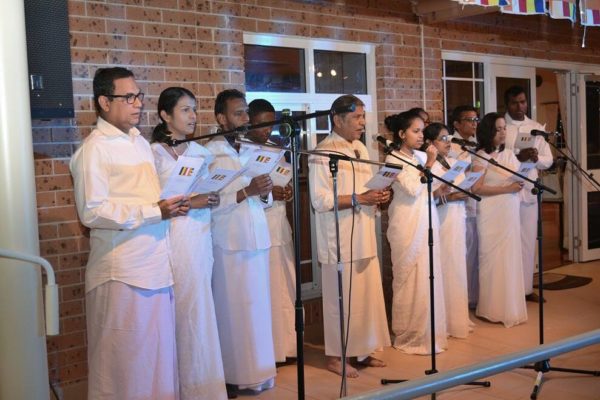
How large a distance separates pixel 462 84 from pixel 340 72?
1.58m

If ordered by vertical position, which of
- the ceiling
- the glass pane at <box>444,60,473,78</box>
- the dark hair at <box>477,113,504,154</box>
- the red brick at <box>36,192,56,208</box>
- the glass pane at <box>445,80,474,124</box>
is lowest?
the red brick at <box>36,192,56,208</box>

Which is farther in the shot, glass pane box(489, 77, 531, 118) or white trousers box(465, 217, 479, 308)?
glass pane box(489, 77, 531, 118)

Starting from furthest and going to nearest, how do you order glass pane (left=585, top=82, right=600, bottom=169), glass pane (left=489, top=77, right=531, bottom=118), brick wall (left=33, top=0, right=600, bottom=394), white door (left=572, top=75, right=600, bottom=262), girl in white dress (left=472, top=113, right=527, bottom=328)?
glass pane (left=585, top=82, right=600, bottom=169) → white door (left=572, top=75, right=600, bottom=262) → glass pane (left=489, top=77, right=531, bottom=118) → girl in white dress (left=472, top=113, right=527, bottom=328) → brick wall (left=33, top=0, right=600, bottom=394)

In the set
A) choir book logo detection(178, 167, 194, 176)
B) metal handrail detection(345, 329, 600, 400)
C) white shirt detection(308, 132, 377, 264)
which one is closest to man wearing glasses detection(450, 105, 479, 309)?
white shirt detection(308, 132, 377, 264)

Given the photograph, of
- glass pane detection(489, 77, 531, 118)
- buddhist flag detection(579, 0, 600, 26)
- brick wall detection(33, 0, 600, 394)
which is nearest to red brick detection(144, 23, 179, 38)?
brick wall detection(33, 0, 600, 394)

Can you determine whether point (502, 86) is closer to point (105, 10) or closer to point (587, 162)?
point (587, 162)

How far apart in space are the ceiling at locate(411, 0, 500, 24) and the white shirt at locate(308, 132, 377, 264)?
1.88 meters

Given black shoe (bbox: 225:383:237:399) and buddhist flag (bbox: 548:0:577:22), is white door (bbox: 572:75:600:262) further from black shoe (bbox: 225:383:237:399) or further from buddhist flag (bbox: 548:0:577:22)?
black shoe (bbox: 225:383:237:399)

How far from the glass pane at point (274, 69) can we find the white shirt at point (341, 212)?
0.91 meters

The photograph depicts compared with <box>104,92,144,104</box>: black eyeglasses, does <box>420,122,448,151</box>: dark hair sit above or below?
below

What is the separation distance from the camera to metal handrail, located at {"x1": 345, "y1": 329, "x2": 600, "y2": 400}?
146 cm

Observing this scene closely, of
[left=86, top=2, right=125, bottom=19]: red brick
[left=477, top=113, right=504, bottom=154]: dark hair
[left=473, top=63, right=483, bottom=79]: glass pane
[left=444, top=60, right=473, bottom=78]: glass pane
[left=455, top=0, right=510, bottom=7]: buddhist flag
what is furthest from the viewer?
[left=473, top=63, right=483, bottom=79]: glass pane

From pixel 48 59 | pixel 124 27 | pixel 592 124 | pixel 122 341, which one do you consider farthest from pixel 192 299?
pixel 592 124

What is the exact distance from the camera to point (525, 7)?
202 inches
